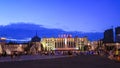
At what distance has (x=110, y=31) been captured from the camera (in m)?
192

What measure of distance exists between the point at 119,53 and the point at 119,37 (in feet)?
334

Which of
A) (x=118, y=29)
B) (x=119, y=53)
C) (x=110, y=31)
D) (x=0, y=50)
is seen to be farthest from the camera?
(x=110, y=31)

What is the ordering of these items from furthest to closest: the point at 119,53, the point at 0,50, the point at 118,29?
the point at 118,29 < the point at 0,50 < the point at 119,53

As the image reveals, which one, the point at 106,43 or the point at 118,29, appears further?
the point at 106,43

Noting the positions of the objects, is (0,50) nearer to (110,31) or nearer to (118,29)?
(118,29)

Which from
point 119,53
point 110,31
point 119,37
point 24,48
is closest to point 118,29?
point 119,37

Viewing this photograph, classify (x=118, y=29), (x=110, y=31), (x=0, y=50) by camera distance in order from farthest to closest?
(x=110, y=31), (x=118, y=29), (x=0, y=50)

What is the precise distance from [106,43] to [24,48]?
46105 millimetres

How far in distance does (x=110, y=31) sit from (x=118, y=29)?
3617 centimetres

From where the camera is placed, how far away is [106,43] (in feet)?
633

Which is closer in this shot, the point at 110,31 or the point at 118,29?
the point at 118,29

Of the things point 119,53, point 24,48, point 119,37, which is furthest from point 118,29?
point 119,53

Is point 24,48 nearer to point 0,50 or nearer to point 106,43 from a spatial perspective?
point 106,43

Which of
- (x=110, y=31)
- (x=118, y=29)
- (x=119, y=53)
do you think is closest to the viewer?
(x=119, y=53)
